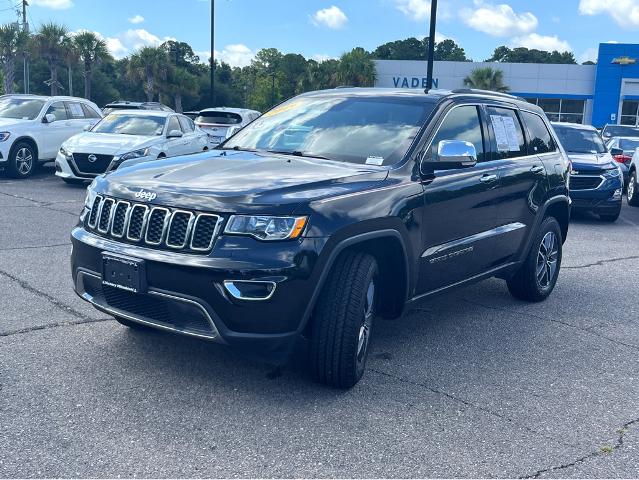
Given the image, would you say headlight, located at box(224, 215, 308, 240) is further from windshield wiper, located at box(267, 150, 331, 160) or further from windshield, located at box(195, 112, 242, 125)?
windshield, located at box(195, 112, 242, 125)

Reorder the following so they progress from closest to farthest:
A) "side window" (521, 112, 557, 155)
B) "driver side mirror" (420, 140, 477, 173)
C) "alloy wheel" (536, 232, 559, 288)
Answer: "driver side mirror" (420, 140, 477, 173)
"side window" (521, 112, 557, 155)
"alloy wheel" (536, 232, 559, 288)

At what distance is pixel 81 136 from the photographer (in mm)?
14031

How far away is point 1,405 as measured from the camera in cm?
393

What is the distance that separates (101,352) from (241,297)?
143 cm

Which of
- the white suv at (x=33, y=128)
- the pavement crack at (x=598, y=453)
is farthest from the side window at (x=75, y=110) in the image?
the pavement crack at (x=598, y=453)

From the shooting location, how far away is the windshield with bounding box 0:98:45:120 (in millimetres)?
15516

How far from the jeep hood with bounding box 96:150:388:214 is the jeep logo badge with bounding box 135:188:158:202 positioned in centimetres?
2

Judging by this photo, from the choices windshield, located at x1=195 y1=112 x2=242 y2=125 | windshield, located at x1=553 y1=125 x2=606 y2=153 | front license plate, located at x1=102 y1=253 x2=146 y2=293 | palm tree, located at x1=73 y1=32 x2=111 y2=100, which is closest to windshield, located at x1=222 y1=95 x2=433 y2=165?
front license plate, located at x1=102 y1=253 x2=146 y2=293

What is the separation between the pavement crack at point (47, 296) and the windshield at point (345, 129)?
5.47 ft

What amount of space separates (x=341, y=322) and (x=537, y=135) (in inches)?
134

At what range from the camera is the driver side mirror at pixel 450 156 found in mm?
4789

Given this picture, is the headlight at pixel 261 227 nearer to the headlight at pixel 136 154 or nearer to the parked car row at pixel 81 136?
the parked car row at pixel 81 136

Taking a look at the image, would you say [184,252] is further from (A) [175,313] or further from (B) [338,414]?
(B) [338,414]

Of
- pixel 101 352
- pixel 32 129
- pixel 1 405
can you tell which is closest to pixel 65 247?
pixel 101 352
